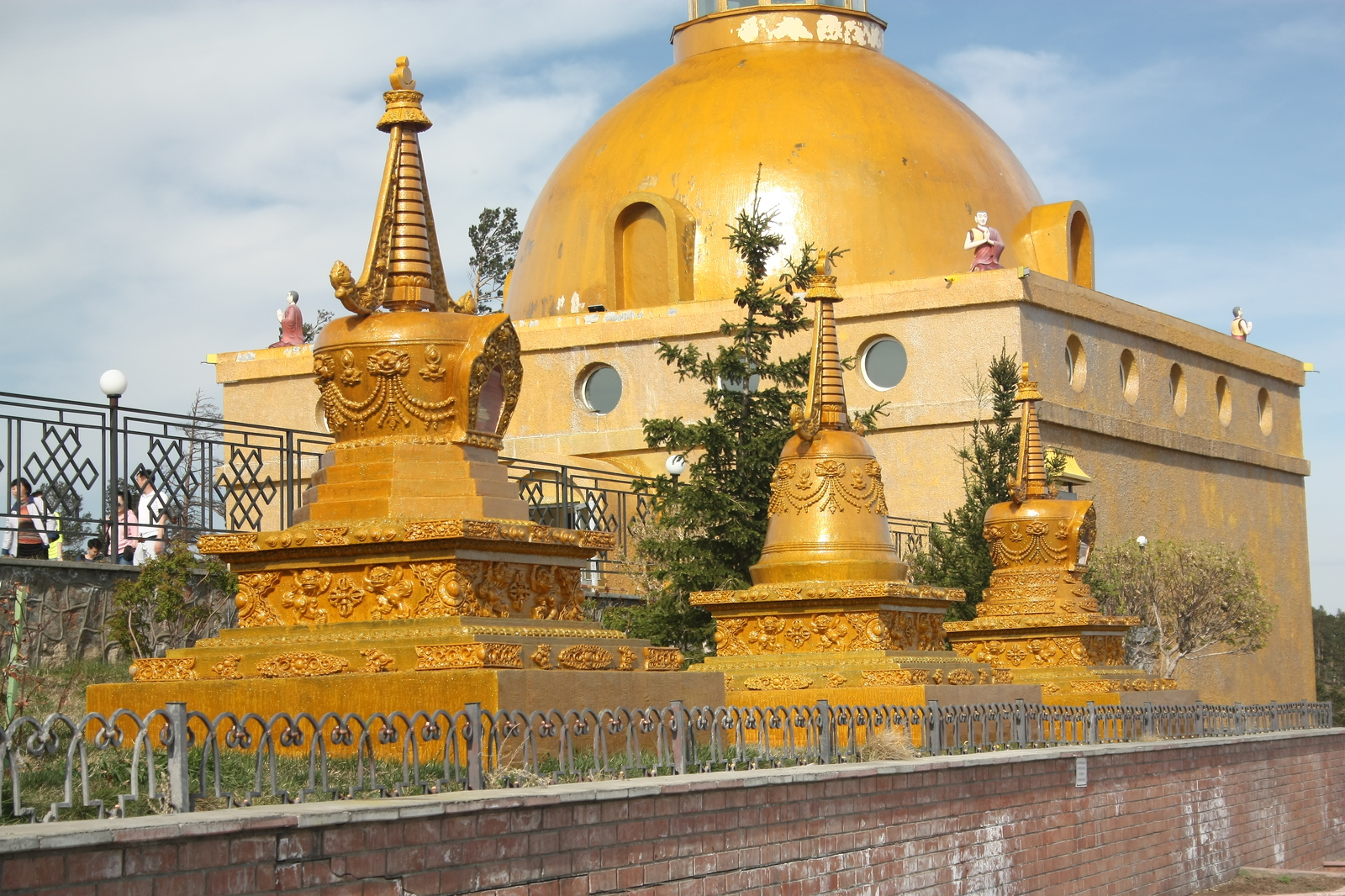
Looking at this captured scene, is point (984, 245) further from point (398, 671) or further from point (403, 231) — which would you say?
point (398, 671)

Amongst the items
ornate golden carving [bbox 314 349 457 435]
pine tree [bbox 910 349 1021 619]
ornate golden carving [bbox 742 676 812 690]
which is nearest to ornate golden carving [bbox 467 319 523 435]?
ornate golden carving [bbox 314 349 457 435]

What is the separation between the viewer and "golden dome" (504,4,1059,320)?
88.3 feet

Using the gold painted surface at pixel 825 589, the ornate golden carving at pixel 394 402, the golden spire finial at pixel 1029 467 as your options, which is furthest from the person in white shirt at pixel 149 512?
the golden spire finial at pixel 1029 467

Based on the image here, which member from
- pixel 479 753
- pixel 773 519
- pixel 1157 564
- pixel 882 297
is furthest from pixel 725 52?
pixel 479 753

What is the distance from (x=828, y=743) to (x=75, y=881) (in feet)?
17.3

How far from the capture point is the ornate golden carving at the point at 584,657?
8695mm

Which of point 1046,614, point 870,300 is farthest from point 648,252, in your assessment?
point 1046,614

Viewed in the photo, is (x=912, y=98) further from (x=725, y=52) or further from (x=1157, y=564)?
(x=1157, y=564)

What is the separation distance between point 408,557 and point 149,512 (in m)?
6.08

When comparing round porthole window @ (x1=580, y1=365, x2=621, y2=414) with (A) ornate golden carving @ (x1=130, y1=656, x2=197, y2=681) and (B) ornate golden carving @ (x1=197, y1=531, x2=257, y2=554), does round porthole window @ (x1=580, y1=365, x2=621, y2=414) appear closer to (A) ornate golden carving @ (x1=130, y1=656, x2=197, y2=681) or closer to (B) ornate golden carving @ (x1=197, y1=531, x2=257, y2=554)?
(B) ornate golden carving @ (x1=197, y1=531, x2=257, y2=554)

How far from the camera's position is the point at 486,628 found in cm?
846

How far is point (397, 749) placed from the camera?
26.9 ft

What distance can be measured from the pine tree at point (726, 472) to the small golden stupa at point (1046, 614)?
2.42 metres

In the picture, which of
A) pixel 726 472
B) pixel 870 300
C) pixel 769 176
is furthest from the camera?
pixel 769 176
